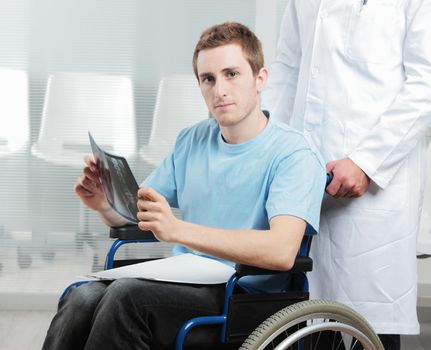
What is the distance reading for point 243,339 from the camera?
1611 millimetres

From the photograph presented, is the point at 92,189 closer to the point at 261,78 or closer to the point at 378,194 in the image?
the point at 261,78

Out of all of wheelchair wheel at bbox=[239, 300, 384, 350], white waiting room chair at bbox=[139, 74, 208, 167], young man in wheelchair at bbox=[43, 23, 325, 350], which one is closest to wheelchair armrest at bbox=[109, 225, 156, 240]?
young man in wheelchair at bbox=[43, 23, 325, 350]

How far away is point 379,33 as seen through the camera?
189 centimetres

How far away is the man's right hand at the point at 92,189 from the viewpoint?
1.81 meters

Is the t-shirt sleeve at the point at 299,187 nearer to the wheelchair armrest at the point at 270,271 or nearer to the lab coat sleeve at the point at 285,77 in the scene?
the wheelchair armrest at the point at 270,271

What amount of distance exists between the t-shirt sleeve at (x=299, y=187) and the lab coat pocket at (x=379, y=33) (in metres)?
0.30

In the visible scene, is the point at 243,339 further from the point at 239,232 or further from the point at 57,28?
the point at 57,28

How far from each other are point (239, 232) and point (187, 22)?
2.11 meters

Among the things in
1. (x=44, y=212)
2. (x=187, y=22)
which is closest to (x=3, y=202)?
(x=44, y=212)

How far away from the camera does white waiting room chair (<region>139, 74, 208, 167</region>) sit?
3578 mm

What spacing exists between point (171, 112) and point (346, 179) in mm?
1864

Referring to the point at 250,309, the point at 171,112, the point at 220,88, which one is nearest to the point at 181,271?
the point at 250,309

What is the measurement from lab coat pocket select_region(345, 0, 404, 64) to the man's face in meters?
0.29

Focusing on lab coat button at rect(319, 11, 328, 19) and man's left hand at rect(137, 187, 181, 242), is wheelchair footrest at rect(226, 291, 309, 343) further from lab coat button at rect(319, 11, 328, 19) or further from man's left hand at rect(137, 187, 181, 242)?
lab coat button at rect(319, 11, 328, 19)
